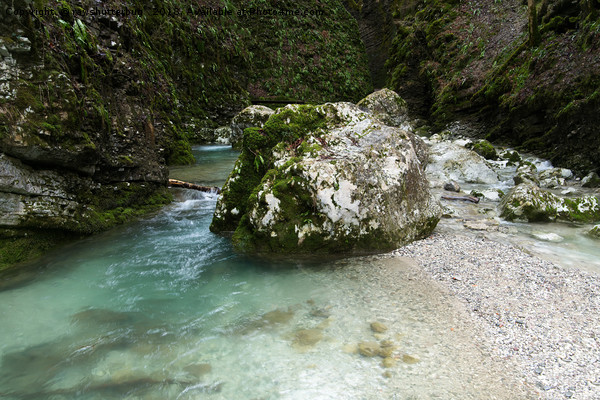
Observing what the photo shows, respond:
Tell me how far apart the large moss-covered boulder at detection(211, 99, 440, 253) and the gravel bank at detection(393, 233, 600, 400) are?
62 cm

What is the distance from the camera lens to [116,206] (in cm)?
663

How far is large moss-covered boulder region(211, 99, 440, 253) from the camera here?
4.61 m

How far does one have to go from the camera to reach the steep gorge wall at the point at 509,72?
9344 mm

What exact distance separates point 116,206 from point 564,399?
7.37 meters

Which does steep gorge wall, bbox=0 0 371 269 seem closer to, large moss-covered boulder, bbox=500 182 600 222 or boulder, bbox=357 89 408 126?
large moss-covered boulder, bbox=500 182 600 222

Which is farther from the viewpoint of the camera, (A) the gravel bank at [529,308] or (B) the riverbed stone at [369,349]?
(B) the riverbed stone at [369,349]

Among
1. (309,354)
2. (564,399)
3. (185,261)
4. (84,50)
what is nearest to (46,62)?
(84,50)

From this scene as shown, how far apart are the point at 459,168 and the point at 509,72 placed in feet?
23.9

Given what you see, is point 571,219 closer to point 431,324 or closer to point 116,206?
point 431,324

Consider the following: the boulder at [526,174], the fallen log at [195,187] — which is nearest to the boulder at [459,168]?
the boulder at [526,174]

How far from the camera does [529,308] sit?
320 centimetres

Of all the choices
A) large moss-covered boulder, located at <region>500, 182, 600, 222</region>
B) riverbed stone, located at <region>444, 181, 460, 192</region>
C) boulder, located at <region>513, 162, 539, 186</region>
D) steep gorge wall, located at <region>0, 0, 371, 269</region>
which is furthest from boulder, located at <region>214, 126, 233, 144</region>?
large moss-covered boulder, located at <region>500, 182, 600, 222</region>

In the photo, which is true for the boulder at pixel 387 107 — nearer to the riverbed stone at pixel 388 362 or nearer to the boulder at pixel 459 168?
the boulder at pixel 459 168

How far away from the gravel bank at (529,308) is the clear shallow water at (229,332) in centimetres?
25
